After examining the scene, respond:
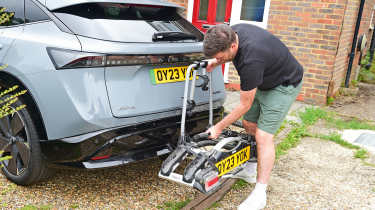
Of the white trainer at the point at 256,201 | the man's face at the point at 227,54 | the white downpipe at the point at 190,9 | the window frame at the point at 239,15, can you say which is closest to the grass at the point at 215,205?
the white trainer at the point at 256,201

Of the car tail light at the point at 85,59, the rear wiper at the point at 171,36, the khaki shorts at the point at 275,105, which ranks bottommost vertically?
the khaki shorts at the point at 275,105

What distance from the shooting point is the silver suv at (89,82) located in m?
2.68

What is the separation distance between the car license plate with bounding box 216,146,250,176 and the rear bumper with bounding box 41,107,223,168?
18.8 inches

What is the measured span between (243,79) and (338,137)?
286 centimetres

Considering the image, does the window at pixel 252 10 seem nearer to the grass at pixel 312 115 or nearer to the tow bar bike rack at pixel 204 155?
the grass at pixel 312 115

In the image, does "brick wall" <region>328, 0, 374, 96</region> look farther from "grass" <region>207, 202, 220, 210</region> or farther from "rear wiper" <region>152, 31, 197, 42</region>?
Result: "grass" <region>207, 202, 220, 210</region>

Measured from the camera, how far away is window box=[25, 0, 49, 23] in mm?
2961

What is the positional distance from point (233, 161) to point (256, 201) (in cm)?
39

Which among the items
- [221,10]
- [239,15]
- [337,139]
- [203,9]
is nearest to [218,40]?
[337,139]

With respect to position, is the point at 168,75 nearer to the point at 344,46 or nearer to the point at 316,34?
the point at 316,34

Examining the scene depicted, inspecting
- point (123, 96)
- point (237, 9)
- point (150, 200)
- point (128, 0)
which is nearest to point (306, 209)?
point (150, 200)

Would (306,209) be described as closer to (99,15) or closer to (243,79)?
(243,79)

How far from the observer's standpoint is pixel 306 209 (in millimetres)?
3252

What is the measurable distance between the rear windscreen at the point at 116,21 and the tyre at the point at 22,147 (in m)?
0.77
